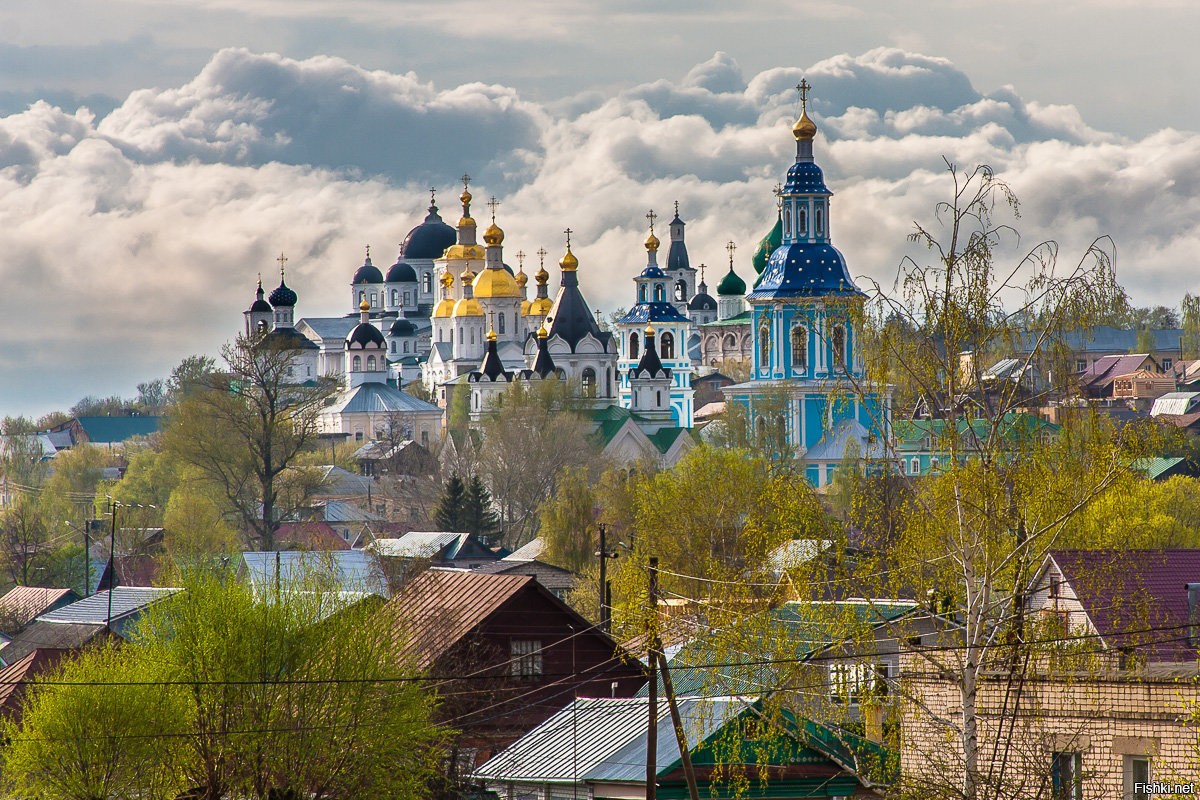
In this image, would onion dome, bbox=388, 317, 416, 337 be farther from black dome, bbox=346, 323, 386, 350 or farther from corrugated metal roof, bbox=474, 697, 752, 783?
corrugated metal roof, bbox=474, 697, 752, 783

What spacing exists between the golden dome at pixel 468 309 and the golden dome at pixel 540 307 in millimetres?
3437

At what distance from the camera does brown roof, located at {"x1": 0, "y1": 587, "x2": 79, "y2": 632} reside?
48.0 metres

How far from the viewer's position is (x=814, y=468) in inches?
3516

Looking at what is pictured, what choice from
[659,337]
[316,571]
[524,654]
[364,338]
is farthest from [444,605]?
[364,338]

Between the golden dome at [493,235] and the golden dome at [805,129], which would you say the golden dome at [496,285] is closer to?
the golden dome at [493,235]

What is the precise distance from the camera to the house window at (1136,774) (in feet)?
64.0

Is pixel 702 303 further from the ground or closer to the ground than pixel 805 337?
further from the ground

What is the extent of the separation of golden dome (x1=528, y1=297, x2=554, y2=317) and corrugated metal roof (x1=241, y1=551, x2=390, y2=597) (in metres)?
76.4

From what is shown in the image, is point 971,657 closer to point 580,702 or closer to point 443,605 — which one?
point 580,702

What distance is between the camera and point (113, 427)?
6545 inches

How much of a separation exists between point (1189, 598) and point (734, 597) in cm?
510

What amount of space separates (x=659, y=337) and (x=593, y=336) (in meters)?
3.71

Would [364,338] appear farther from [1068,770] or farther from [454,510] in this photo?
[1068,770]

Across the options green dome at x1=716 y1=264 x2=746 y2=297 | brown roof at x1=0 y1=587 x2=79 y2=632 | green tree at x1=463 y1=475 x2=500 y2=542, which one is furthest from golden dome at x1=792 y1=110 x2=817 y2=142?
green dome at x1=716 y1=264 x2=746 y2=297
